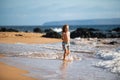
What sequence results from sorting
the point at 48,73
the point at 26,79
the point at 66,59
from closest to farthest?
the point at 26,79 → the point at 48,73 → the point at 66,59

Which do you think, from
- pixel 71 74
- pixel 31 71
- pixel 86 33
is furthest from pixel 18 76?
pixel 86 33

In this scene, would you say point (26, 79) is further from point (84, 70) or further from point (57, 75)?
point (84, 70)

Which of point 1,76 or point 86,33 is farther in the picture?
point 86,33

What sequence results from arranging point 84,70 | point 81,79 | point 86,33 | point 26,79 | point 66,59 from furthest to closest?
point 86,33 → point 66,59 → point 84,70 → point 81,79 → point 26,79

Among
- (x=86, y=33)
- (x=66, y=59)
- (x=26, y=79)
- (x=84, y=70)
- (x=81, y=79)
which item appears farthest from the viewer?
(x=86, y=33)

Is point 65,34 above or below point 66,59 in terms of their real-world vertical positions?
above

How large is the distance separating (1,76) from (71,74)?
7.56 ft

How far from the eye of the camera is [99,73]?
9.45 meters

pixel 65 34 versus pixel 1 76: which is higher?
pixel 65 34

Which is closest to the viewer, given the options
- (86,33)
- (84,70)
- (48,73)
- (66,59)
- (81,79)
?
(81,79)

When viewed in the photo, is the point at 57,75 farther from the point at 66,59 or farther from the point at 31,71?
the point at 66,59

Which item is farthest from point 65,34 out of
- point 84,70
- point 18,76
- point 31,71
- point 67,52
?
point 18,76

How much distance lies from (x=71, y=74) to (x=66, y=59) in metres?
4.11

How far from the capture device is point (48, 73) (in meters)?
8.97
